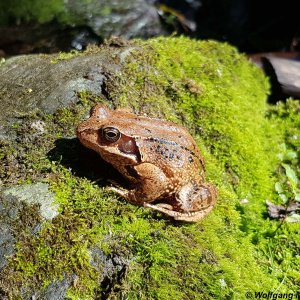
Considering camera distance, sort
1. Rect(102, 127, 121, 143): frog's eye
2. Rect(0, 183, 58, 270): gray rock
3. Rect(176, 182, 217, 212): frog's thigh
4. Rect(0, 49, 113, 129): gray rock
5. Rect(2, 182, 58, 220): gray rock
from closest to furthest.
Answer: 1. Rect(0, 183, 58, 270): gray rock
2. Rect(2, 182, 58, 220): gray rock
3. Rect(102, 127, 121, 143): frog's eye
4. Rect(176, 182, 217, 212): frog's thigh
5. Rect(0, 49, 113, 129): gray rock

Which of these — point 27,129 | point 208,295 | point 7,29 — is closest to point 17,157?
point 27,129

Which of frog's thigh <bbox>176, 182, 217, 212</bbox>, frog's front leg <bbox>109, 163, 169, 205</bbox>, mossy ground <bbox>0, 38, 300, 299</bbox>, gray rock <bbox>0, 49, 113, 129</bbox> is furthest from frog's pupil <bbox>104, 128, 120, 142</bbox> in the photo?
gray rock <bbox>0, 49, 113, 129</bbox>

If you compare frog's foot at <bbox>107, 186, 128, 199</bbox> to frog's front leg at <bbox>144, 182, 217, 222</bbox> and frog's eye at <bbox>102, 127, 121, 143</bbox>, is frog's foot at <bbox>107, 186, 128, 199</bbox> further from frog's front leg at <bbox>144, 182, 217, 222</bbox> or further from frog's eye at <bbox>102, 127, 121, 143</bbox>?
frog's eye at <bbox>102, 127, 121, 143</bbox>

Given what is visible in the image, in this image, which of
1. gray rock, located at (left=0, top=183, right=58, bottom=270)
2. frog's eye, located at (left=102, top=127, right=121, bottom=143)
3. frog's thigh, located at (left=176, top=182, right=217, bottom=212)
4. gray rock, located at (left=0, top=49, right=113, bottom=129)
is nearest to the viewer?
gray rock, located at (left=0, top=183, right=58, bottom=270)

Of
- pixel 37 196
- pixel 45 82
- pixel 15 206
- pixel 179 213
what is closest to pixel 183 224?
pixel 179 213

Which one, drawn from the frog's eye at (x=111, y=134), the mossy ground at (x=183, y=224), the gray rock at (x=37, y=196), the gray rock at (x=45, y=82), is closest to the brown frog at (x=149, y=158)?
the frog's eye at (x=111, y=134)

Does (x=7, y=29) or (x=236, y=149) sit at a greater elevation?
(x=236, y=149)

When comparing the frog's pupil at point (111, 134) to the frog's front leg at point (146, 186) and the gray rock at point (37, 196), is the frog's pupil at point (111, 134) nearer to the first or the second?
the frog's front leg at point (146, 186)

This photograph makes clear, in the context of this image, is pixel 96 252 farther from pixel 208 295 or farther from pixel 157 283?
pixel 208 295
